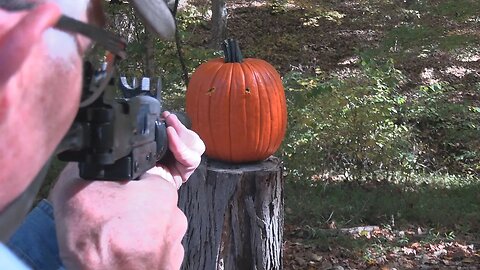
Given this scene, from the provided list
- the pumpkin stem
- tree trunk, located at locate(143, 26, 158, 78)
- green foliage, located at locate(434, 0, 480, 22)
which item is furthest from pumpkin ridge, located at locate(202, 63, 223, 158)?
green foliage, located at locate(434, 0, 480, 22)

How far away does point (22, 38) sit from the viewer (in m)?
0.54

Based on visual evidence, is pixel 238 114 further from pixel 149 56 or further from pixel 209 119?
pixel 149 56

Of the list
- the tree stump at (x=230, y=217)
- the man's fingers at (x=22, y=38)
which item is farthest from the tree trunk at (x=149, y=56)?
the man's fingers at (x=22, y=38)

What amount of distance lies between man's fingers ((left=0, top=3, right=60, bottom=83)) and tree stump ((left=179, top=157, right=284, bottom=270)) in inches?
93.9

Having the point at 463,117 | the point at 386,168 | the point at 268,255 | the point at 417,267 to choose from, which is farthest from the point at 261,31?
the point at 268,255

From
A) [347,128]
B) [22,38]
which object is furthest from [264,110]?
[22,38]

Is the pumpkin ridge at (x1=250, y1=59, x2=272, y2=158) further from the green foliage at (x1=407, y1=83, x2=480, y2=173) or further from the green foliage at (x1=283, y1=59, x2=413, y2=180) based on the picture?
the green foliage at (x1=407, y1=83, x2=480, y2=173)

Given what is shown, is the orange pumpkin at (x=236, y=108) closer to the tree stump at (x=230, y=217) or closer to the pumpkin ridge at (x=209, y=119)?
the pumpkin ridge at (x=209, y=119)

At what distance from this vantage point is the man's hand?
34.4 inches

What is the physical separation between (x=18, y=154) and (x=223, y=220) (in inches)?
95.1

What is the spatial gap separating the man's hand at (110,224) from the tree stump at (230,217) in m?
2.01

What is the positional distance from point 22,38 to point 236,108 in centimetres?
252

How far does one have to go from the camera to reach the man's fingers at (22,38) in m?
0.52

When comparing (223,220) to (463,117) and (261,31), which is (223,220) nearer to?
(463,117)
